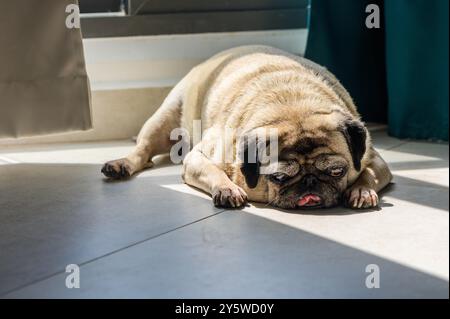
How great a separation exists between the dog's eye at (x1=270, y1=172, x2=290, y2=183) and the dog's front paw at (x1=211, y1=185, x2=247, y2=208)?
145 millimetres

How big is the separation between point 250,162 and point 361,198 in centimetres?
45

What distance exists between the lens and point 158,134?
12.6 ft

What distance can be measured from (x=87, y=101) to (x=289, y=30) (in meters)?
1.71

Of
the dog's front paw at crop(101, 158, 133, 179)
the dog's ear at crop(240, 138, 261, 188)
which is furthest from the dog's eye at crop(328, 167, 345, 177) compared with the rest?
the dog's front paw at crop(101, 158, 133, 179)

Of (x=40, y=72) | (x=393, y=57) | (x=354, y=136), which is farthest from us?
(x=393, y=57)

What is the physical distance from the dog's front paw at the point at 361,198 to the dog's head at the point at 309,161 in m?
0.05

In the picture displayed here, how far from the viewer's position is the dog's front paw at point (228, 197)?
2945 mm

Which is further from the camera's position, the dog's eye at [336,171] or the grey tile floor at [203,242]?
the dog's eye at [336,171]

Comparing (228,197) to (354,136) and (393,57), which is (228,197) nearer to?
(354,136)

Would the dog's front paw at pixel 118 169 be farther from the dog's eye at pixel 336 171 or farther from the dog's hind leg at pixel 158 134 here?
the dog's eye at pixel 336 171

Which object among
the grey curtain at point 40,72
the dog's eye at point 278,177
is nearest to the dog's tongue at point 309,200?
the dog's eye at point 278,177

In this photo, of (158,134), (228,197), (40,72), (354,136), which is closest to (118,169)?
(158,134)
